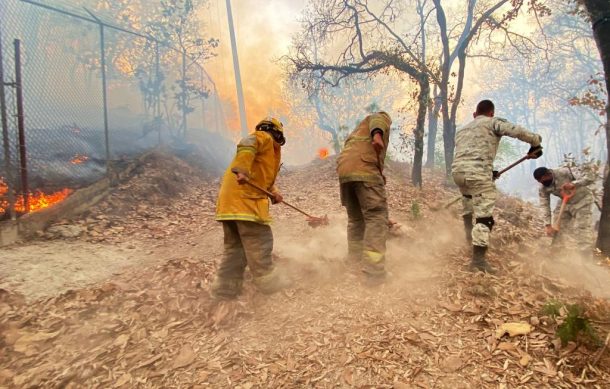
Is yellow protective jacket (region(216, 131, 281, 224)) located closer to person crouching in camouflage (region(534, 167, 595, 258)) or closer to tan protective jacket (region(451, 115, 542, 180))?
tan protective jacket (region(451, 115, 542, 180))

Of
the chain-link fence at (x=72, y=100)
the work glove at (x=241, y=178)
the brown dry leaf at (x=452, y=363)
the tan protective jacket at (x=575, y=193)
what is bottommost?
the brown dry leaf at (x=452, y=363)

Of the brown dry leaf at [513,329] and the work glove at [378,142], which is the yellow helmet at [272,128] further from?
the brown dry leaf at [513,329]

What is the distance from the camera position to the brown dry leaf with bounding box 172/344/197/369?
267 centimetres

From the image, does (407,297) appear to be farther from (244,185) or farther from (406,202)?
(406,202)

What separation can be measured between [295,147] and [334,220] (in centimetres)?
3744

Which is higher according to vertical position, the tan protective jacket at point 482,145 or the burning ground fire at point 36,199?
the tan protective jacket at point 482,145

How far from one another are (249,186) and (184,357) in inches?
65.4

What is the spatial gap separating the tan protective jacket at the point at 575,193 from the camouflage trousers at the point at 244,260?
4615 mm

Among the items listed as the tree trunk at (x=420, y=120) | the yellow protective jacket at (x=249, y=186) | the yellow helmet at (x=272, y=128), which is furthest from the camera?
the tree trunk at (x=420, y=120)

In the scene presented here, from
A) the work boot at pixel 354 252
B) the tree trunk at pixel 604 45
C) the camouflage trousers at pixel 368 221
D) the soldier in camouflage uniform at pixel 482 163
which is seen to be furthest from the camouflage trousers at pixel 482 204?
the tree trunk at pixel 604 45

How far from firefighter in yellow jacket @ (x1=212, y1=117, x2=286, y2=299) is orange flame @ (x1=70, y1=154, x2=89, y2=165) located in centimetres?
531

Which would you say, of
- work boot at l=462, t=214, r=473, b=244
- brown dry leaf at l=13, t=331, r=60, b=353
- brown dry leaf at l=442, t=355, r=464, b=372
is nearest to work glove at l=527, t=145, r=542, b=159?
work boot at l=462, t=214, r=473, b=244

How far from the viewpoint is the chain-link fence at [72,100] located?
5219 mm

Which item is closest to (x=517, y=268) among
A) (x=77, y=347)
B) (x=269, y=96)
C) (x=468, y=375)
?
(x=468, y=375)
